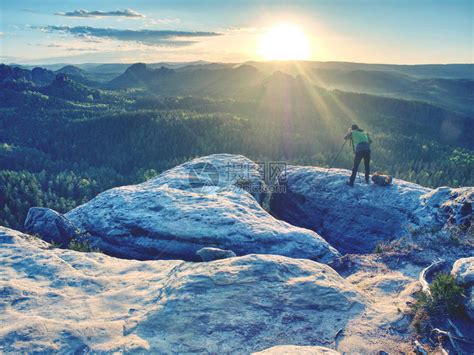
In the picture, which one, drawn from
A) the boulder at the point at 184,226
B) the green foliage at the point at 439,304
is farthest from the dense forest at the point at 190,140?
the green foliage at the point at 439,304

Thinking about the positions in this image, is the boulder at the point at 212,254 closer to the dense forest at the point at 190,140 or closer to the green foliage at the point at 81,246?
the green foliage at the point at 81,246

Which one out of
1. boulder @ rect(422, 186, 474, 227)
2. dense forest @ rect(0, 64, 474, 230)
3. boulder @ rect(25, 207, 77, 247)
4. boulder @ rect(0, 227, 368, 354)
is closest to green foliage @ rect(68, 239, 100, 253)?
boulder @ rect(25, 207, 77, 247)

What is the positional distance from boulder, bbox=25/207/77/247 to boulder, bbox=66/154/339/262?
83 centimetres

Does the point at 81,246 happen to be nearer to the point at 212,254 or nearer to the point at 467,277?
the point at 212,254

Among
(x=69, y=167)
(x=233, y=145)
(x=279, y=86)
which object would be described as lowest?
(x=69, y=167)

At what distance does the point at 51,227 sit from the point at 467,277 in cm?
1485

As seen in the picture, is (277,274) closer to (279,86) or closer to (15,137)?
(15,137)

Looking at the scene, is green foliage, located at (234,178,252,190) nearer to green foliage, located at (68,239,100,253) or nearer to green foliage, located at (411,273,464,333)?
green foliage, located at (68,239,100,253)

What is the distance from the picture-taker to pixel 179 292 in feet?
30.3

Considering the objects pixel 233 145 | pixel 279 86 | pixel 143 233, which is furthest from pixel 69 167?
pixel 279 86

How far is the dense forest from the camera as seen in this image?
46.1 metres

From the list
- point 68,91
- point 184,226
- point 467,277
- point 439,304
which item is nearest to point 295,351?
point 439,304

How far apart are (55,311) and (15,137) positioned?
95369 millimetres

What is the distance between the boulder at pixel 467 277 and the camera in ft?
26.5
